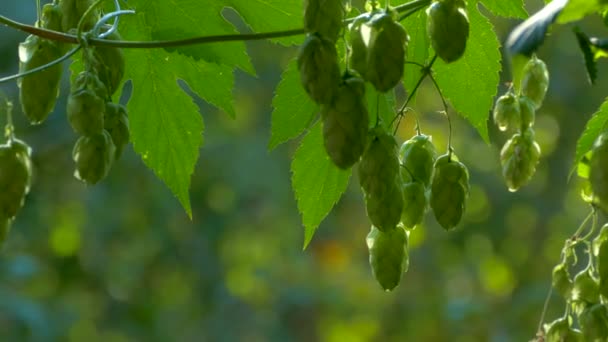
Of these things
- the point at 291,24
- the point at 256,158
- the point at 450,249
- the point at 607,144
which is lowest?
the point at 450,249

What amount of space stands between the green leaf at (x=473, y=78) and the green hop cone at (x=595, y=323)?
0.21 m

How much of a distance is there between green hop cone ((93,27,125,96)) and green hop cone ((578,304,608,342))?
468 mm

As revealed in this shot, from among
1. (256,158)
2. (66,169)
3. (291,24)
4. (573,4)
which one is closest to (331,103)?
(573,4)

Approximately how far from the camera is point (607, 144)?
843mm

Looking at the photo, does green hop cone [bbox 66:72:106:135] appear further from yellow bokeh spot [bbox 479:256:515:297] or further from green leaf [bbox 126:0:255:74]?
yellow bokeh spot [bbox 479:256:515:297]

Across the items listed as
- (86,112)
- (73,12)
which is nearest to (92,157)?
(86,112)

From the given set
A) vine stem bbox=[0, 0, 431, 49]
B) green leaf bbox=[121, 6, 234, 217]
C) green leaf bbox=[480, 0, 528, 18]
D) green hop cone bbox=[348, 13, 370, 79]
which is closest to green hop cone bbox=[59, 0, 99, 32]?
vine stem bbox=[0, 0, 431, 49]

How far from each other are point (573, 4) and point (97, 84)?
0.40 m

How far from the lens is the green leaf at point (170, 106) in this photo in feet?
4.00

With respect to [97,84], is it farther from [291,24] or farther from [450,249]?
[450,249]

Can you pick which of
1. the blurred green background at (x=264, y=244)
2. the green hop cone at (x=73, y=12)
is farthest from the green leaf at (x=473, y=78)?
the blurred green background at (x=264, y=244)

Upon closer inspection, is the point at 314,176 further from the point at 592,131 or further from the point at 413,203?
the point at 592,131

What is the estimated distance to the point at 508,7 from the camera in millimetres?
1170

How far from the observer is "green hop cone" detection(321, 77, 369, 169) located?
860 millimetres
